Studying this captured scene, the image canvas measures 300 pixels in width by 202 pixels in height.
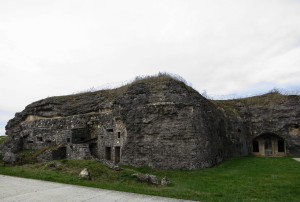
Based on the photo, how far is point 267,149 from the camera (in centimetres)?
2653

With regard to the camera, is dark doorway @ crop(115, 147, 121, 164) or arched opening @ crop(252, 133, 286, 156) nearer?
dark doorway @ crop(115, 147, 121, 164)

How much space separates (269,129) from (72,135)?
1994 cm

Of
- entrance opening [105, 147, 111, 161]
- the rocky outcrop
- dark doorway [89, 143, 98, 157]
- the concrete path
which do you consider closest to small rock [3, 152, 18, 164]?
the rocky outcrop

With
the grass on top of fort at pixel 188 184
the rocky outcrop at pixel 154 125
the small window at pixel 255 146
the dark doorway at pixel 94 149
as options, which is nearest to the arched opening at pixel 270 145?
the small window at pixel 255 146

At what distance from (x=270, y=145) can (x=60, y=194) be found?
2526 centimetres

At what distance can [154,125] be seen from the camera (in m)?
17.2

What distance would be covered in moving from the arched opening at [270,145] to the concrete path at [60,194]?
23.3 m

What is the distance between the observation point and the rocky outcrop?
16.6m

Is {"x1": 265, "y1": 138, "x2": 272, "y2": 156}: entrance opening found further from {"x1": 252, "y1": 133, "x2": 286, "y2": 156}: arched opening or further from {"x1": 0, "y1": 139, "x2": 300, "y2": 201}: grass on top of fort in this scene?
{"x1": 0, "y1": 139, "x2": 300, "y2": 201}: grass on top of fort

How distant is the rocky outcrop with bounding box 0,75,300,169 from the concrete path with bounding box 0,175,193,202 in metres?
9.12

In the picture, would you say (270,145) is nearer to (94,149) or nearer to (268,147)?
(268,147)

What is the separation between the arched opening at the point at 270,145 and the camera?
86.1 ft

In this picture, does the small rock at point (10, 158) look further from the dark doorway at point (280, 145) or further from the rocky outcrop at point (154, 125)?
the dark doorway at point (280, 145)

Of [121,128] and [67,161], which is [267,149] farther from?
[67,161]
